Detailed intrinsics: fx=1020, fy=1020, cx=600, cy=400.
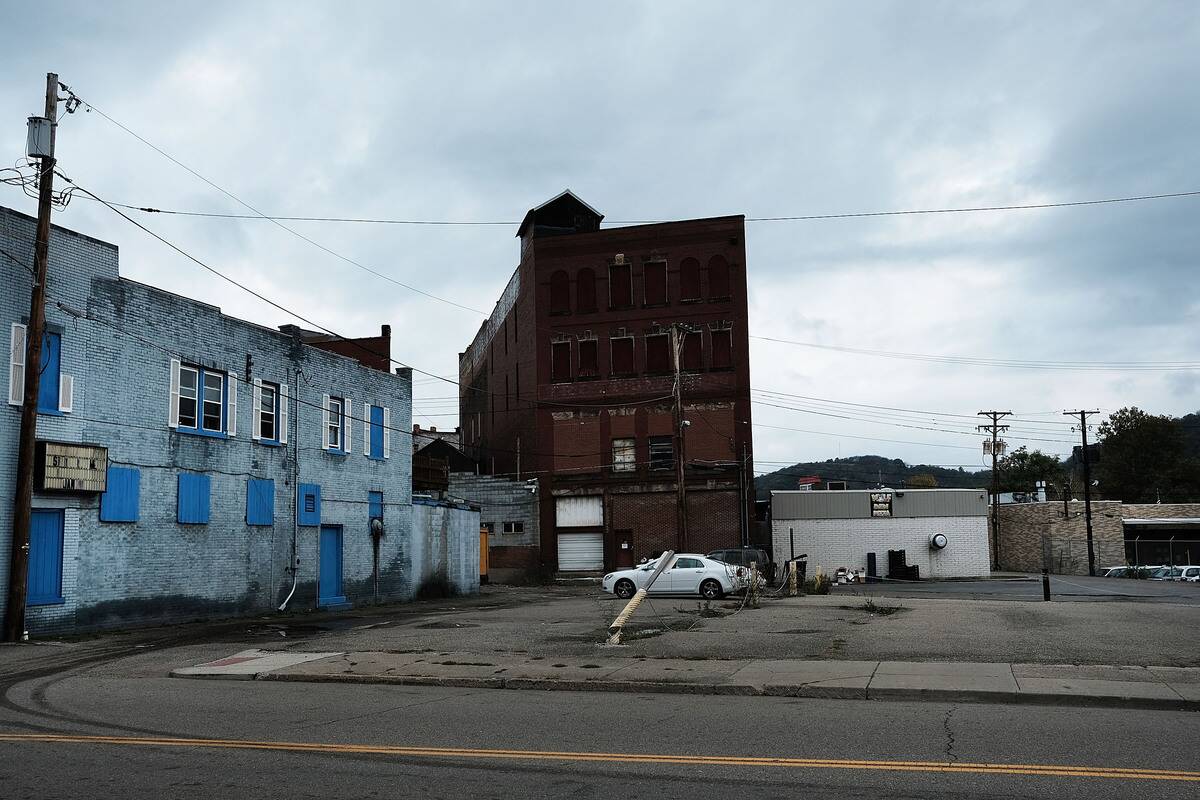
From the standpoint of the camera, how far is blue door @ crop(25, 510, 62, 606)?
20562mm

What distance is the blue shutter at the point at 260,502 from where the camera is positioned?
88.5 feet

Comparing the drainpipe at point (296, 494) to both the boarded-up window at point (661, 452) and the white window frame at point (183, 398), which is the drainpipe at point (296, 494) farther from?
the boarded-up window at point (661, 452)

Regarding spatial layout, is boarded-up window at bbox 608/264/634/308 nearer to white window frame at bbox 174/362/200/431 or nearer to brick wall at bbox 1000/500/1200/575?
white window frame at bbox 174/362/200/431

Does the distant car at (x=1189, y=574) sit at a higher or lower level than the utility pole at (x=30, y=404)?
lower

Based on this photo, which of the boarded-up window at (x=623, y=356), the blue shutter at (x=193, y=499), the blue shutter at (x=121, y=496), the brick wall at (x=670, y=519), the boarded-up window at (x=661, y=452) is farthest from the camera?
the boarded-up window at (x=623, y=356)

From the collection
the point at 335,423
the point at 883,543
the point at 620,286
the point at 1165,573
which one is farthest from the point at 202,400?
the point at 1165,573

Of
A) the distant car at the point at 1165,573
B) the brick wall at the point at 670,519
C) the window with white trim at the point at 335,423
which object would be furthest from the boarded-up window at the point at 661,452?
the distant car at the point at 1165,573

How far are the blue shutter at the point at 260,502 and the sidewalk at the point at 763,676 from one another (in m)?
→ 11.4

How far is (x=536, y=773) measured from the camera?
775 centimetres

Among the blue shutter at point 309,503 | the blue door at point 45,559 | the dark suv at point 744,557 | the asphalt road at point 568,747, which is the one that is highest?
the blue shutter at point 309,503

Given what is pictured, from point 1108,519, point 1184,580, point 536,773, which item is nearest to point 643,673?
point 536,773

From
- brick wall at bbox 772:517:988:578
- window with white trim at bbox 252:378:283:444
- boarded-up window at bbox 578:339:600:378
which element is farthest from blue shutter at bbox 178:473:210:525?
brick wall at bbox 772:517:988:578

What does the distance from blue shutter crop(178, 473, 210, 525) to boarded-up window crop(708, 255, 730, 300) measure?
105 ft

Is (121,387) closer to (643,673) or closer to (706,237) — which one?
(643,673)
